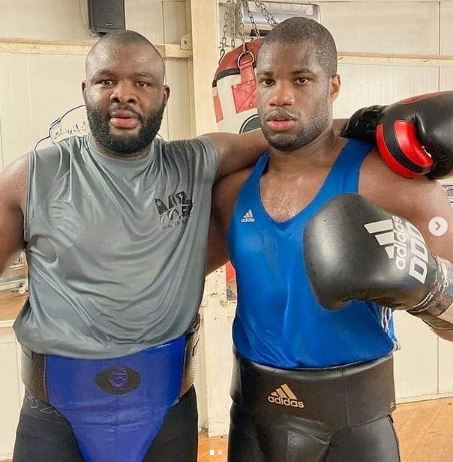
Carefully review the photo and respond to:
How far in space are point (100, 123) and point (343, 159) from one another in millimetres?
575

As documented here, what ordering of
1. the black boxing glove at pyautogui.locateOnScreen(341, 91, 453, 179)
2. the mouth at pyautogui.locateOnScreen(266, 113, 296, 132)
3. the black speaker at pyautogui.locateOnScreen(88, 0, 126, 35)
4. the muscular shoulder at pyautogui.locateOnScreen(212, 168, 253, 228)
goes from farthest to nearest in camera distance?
the black speaker at pyautogui.locateOnScreen(88, 0, 126, 35), the muscular shoulder at pyautogui.locateOnScreen(212, 168, 253, 228), the mouth at pyautogui.locateOnScreen(266, 113, 296, 132), the black boxing glove at pyautogui.locateOnScreen(341, 91, 453, 179)

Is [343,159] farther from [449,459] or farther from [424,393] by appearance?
[424,393]

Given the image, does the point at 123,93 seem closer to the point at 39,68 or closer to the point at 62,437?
the point at 62,437

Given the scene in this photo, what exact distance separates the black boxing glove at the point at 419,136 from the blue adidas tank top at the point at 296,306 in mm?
94

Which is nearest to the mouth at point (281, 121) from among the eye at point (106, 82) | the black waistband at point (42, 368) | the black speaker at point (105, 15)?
the eye at point (106, 82)

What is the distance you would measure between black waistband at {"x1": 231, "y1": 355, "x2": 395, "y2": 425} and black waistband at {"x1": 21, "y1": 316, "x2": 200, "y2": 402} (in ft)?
0.62

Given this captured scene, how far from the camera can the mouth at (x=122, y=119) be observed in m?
1.35

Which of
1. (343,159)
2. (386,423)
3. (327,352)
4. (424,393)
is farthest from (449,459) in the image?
(343,159)

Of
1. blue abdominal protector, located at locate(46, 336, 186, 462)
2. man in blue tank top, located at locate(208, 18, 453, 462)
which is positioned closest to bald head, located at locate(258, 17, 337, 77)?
man in blue tank top, located at locate(208, 18, 453, 462)

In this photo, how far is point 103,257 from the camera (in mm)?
1324

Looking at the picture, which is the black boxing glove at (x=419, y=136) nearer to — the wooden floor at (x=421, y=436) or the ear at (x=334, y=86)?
the ear at (x=334, y=86)

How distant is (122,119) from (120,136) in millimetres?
40

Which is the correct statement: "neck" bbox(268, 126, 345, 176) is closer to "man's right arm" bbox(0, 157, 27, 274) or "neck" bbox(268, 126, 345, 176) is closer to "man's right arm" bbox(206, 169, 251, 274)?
"man's right arm" bbox(206, 169, 251, 274)

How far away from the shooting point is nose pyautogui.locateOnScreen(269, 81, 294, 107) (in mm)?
1305
